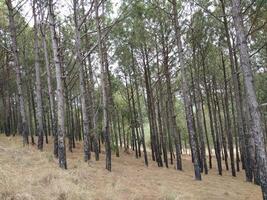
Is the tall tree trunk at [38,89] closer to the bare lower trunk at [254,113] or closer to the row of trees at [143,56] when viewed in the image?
the row of trees at [143,56]

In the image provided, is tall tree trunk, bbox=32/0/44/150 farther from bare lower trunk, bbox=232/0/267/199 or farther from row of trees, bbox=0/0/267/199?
bare lower trunk, bbox=232/0/267/199

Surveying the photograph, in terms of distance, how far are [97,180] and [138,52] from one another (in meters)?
13.9

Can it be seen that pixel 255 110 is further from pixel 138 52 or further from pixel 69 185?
pixel 138 52

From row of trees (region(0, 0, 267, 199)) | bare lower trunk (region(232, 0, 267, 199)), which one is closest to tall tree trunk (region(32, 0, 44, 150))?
row of trees (region(0, 0, 267, 199))

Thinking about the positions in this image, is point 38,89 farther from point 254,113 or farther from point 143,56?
point 254,113

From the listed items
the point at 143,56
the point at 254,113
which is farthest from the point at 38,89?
the point at 254,113

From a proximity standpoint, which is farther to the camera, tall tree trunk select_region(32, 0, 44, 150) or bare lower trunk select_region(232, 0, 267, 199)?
tall tree trunk select_region(32, 0, 44, 150)

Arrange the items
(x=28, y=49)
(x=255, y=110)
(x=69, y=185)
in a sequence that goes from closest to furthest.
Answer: (x=69, y=185) → (x=255, y=110) → (x=28, y=49)

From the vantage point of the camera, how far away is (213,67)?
984 inches

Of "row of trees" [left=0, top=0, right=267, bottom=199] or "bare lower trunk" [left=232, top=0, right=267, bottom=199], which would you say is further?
"row of trees" [left=0, top=0, right=267, bottom=199]

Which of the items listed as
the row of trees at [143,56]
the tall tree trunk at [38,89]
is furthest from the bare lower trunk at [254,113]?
the tall tree trunk at [38,89]

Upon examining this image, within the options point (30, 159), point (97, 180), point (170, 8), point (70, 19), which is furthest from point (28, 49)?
point (97, 180)

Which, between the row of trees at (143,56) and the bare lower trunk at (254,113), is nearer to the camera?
the bare lower trunk at (254,113)

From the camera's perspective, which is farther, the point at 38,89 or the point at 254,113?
the point at 38,89
